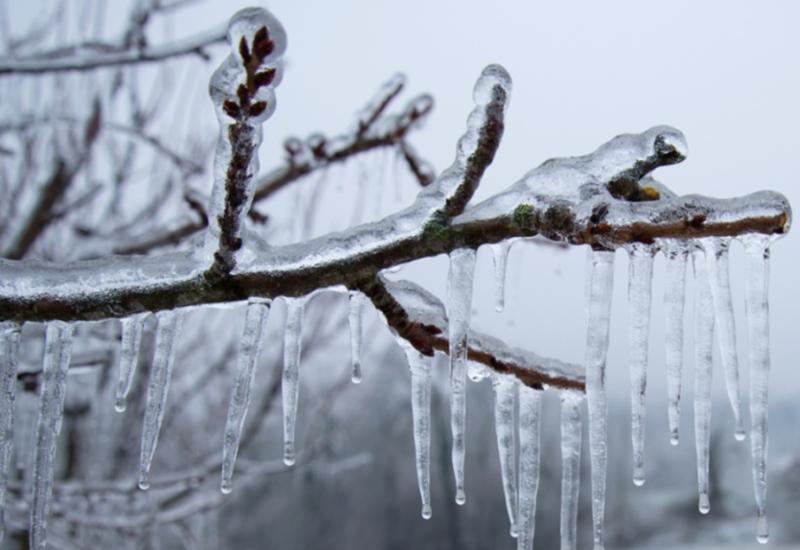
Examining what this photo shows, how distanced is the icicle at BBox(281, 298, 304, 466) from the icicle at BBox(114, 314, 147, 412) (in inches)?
7.1

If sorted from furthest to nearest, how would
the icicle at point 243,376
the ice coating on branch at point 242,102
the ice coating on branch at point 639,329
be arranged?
the icicle at point 243,376 → the ice coating on branch at point 639,329 → the ice coating on branch at point 242,102

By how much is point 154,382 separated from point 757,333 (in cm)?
75

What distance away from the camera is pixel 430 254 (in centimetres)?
80

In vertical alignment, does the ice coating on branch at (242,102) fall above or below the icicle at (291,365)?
above

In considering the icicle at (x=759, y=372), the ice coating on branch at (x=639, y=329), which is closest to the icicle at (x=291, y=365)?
the ice coating on branch at (x=639, y=329)

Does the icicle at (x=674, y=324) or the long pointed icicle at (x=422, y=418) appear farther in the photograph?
the long pointed icicle at (x=422, y=418)

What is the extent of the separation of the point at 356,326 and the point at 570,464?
367 mm

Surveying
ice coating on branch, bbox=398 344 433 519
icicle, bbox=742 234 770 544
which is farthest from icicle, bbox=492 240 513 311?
icicle, bbox=742 234 770 544

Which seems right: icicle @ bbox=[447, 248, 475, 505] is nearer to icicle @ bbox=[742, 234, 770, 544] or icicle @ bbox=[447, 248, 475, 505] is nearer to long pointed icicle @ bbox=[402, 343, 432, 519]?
long pointed icicle @ bbox=[402, 343, 432, 519]

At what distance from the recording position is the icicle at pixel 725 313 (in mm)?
784

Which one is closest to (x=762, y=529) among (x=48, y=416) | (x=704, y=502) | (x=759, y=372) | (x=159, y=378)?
(x=704, y=502)

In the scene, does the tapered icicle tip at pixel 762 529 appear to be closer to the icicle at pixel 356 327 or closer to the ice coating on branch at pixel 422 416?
the ice coating on branch at pixel 422 416

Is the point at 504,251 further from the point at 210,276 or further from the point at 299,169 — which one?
the point at 299,169

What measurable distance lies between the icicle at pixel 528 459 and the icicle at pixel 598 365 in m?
0.09
